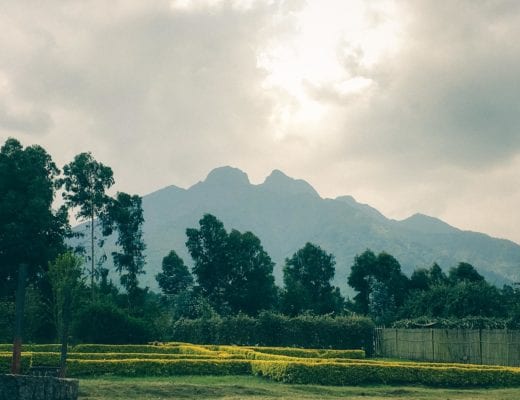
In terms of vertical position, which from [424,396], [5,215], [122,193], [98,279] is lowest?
[424,396]

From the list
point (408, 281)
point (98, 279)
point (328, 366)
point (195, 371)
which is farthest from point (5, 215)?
point (408, 281)

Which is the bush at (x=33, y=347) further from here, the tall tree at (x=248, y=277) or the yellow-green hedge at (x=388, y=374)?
the tall tree at (x=248, y=277)

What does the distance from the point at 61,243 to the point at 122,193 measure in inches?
508

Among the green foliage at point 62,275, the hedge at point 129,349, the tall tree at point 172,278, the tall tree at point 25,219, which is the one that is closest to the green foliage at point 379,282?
the tall tree at point 172,278

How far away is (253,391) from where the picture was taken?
21.2 meters

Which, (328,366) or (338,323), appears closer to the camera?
(328,366)

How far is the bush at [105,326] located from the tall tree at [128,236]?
70.8ft

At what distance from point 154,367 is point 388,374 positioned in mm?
9163

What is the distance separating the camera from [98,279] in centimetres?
6272

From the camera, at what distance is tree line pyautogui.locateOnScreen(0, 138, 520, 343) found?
42.8 metres

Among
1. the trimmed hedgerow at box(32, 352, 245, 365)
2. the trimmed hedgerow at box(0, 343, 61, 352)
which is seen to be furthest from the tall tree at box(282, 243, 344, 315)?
the trimmed hedgerow at box(32, 352, 245, 365)

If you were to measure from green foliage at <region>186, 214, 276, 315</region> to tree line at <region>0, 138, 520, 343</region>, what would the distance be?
11 centimetres

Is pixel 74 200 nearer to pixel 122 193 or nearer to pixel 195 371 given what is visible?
pixel 122 193

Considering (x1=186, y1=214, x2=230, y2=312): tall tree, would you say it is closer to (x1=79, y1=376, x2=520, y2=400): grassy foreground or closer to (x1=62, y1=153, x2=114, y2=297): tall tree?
(x1=62, y1=153, x2=114, y2=297): tall tree
